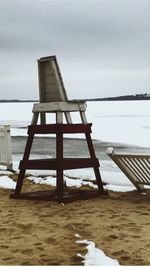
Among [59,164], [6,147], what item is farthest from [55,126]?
[6,147]

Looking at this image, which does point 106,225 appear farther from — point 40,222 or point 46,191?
point 46,191

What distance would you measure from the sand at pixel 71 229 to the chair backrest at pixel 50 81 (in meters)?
2.01

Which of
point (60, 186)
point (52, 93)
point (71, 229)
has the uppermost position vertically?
point (52, 93)

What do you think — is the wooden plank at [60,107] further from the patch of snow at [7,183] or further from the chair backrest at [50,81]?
the patch of snow at [7,183]

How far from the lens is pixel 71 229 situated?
5.94 meters

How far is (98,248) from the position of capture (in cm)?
499

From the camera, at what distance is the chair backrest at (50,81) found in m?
8.20

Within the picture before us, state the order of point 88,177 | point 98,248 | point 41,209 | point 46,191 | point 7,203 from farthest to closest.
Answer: point 88,177 → point 46,191 → point 7,203 → point 41,209 → point 98,248

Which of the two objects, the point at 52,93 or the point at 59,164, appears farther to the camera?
the point at 52,93

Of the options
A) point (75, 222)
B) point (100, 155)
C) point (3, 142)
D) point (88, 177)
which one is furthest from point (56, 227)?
point (100, 155)

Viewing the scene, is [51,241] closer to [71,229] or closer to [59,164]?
[71,229]

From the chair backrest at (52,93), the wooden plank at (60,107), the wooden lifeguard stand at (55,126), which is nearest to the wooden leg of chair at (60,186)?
the wooden lifeguard stand at (55,126)

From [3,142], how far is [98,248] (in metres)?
7.92

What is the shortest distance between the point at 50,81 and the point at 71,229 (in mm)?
3363
